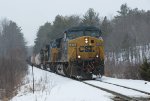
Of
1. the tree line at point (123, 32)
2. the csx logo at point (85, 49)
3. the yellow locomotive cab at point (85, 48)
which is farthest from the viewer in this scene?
the tree line at point (123, 32)

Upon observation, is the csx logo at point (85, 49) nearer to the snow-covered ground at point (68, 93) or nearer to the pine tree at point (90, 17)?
the snow-covered ground at point (68, 93)

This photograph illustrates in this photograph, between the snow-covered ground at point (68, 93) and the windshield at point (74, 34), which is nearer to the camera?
the snow-covered ground at point (68, 93)

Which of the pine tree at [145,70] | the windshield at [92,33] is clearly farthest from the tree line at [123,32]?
the pine tree at [145,70]

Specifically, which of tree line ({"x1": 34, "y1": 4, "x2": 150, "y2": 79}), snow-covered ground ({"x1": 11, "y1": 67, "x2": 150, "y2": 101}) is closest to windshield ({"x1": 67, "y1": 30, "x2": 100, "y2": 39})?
snow-covered ground ({"x1": 11, "y1": 67, "x2": 150, "y2": 101})

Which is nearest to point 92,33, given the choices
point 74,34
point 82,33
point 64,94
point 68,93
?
point 82,33

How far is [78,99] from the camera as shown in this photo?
10.8 m

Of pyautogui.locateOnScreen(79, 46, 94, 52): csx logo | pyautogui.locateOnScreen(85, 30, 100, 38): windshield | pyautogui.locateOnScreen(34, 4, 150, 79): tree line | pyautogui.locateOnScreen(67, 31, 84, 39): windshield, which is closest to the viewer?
pyautogui.locateOnScreen(79, 46, 94, 52): csx logo

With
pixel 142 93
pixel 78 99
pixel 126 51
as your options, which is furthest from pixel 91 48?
pixel 126 51

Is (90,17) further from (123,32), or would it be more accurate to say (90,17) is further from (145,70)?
(145,70)

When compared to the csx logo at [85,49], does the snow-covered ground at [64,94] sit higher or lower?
lower

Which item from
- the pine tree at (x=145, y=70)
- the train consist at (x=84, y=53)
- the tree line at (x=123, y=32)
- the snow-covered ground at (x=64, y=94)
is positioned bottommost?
A: the snow-covered ground at (x=64, y=94)

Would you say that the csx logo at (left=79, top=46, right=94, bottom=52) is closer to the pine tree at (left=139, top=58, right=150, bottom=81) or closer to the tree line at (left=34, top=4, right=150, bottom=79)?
the pine tree at (left=139, top=58, right=150, bottom=81)

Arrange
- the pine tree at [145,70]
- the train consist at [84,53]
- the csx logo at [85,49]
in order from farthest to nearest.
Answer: the csx logo at [85,49], the train consist at [84,53], the pine tree at [145,70]

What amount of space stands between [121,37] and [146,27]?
731 centimetres
